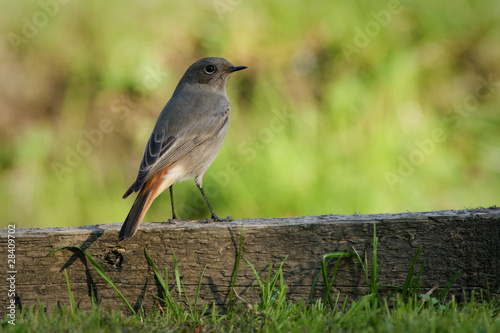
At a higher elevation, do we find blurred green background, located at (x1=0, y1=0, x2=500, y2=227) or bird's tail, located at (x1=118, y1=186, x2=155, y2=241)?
blurred green background, located at (x1=0, y1=0, x2=500, y2=227)

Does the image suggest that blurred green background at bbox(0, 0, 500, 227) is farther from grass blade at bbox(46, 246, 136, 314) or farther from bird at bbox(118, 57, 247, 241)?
grass blade at bbox(46, 246, 136, 314)

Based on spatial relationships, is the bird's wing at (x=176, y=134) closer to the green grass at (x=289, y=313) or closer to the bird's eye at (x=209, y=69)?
the bird's eye at (x=209, y=69)

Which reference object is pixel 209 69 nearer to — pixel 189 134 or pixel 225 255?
pixel 189 134

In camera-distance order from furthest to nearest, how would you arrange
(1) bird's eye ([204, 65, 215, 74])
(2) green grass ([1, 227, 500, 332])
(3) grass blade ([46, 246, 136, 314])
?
(1) bird's eye ([204, 65, 215, 74]), (3) grass blade ([46, 246, 136, 314]), (2) green grass ([1, 227, 500, 332])

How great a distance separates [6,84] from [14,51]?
37 cm

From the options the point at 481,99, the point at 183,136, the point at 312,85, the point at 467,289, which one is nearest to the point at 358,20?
the point at 312,85

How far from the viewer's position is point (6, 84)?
22.6 feet

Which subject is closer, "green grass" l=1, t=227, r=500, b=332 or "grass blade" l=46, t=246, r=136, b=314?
"green grass" l=1, t=227, r=500, b=332

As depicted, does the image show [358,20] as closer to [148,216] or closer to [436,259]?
[148,216]

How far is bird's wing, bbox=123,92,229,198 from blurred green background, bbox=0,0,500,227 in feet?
3.93

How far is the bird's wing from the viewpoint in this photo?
4396mm

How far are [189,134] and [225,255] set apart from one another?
1641 millimetres

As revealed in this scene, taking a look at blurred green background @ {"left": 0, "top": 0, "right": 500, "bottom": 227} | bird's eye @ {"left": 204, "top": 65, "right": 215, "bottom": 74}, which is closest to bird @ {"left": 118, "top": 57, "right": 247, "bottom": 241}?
Result: bird's eye @ {"left": 204, "top": 65, "right": 215, "bottom": 74}

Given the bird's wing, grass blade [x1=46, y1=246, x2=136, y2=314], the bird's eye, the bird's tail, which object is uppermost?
the bird's eye
